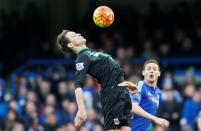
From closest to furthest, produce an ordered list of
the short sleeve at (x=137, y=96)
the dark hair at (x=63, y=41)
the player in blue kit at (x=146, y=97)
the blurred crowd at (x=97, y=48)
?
the dark hair at (x=63, y=41)
the short sleeve at (x=137, y=96)
the player in blue kit at (x=146, y=97)
the blurred crowd at (x=97, y=48)

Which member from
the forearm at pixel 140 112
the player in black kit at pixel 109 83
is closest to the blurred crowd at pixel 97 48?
the forearm at pixel 140 112

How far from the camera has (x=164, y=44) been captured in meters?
18.8

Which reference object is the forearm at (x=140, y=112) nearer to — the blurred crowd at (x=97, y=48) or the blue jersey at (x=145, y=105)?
the blue jersey at (x=145, y=105)

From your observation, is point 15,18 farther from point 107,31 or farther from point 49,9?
point 107,31

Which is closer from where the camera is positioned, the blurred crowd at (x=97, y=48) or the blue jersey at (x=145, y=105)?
the blue jersey at (x=145, y=105)

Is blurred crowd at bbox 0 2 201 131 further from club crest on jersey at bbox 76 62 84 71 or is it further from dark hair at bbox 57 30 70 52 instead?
club crest on jersey at bbox 76 62 84 71

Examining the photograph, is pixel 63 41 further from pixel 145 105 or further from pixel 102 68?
pixel 145 105

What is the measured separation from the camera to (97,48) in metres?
19.7

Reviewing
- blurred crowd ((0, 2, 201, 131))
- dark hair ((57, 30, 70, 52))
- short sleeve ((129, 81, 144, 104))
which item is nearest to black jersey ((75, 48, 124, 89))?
dark hair ((57, 30, 70, 52))

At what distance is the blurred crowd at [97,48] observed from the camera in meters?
16.0

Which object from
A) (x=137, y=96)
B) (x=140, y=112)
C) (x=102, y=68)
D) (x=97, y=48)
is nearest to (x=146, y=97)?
(x=137, y=96)

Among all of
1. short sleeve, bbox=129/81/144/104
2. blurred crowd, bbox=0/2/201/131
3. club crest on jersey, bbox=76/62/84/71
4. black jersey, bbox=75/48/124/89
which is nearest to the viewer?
club crest on jersey, bbox=76/62/84/71

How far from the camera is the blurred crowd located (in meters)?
16.0

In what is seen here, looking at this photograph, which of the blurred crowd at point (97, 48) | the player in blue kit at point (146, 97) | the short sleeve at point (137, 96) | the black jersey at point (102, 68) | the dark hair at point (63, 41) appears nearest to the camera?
the black jersey at point (102, 68)
